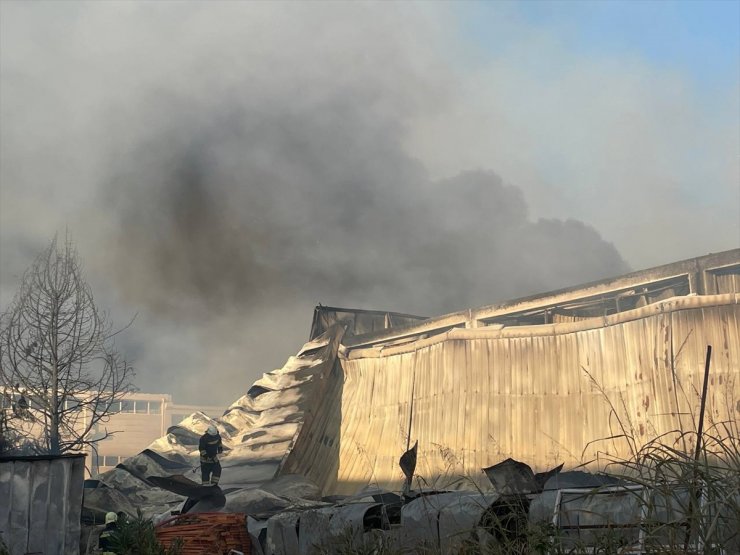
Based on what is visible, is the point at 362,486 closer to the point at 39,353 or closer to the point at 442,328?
the point at 442,328

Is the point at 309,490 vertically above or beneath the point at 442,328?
beneath

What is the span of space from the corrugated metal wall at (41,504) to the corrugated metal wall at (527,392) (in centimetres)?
482

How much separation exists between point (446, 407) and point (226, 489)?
4.80 m

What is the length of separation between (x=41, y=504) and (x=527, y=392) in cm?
774

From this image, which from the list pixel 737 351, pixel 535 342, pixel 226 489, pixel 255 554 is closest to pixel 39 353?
pixel 226 489

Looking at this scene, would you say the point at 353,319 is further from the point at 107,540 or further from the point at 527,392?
the point at 107,540

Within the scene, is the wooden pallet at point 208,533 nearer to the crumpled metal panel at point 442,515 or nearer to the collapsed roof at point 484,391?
the collapsed roof at point 484,391

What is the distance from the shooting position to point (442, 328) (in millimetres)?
17250

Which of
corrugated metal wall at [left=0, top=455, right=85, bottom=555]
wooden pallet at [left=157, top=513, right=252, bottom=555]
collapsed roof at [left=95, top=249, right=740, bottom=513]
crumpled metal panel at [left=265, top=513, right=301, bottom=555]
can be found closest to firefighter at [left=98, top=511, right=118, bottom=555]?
corrugated metal wall at [left=0, top=455, right=85, bottom=555]

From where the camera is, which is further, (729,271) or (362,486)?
(362,486)

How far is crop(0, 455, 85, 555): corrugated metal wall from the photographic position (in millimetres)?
10570

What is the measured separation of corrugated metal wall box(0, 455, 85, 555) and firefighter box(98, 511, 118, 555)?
0.37m

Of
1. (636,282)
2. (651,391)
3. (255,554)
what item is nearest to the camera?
(255,554)

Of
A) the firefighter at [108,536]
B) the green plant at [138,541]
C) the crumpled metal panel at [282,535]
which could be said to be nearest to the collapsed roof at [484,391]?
the crumpled metal panel at [282,535]
